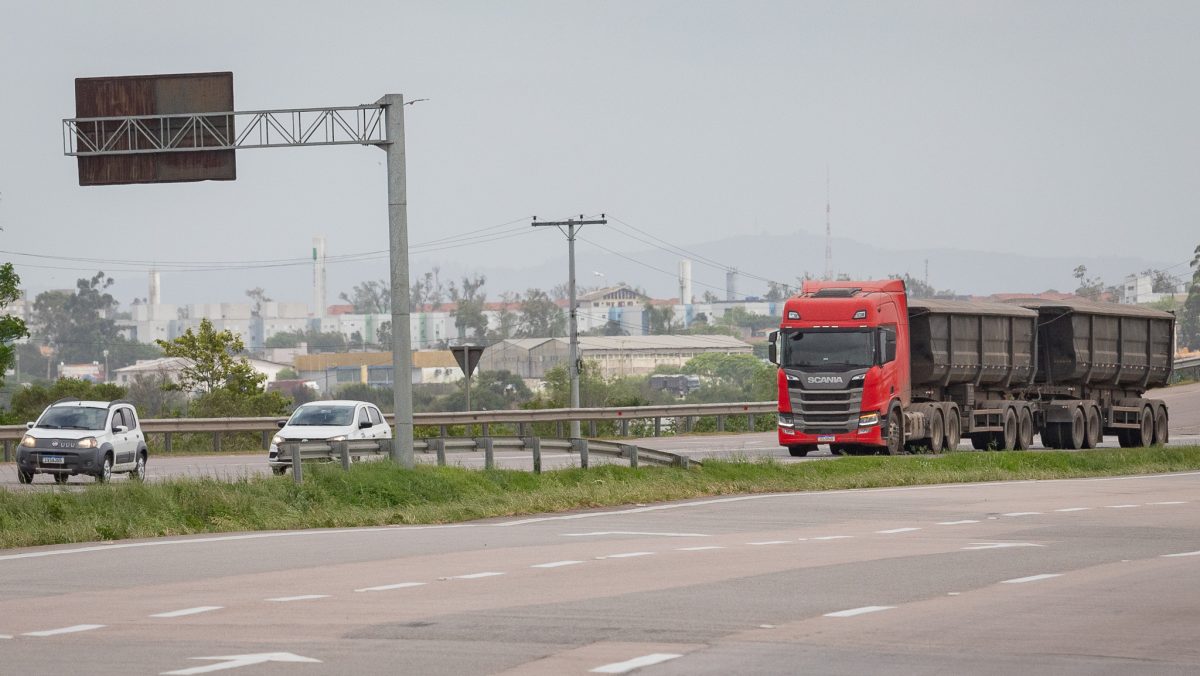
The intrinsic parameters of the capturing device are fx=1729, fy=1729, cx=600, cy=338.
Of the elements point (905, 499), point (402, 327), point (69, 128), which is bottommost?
point (905, 499)

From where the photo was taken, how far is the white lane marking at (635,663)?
9680 millimetres

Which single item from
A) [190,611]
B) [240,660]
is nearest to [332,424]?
[190,611]

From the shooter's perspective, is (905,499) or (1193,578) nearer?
(1193,578)

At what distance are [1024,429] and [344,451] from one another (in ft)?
75.1

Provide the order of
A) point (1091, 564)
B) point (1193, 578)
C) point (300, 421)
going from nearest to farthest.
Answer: point (1193, 578) < point (1091, 564) < point (300, 421)

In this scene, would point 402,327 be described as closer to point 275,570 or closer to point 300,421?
point 300,421

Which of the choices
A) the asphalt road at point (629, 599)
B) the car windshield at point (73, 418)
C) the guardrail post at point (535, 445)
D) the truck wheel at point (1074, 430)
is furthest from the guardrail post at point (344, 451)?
the truck wheel at point (1074, 430)

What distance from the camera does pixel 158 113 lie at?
2708 cm

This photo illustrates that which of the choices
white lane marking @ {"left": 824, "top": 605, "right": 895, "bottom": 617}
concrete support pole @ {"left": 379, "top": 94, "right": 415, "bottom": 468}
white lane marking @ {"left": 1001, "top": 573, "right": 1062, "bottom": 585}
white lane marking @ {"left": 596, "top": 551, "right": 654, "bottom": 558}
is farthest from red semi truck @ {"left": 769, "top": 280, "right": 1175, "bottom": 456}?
white lane marking @ {"left": 824, "top": 605, "right": 895, "bottom": 617}

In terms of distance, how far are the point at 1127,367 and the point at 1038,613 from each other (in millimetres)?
35756

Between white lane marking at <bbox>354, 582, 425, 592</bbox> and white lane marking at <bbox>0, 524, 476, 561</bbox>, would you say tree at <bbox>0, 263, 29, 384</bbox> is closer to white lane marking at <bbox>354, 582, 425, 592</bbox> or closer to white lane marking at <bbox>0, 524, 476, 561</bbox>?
white lane marking at <bbox>0, 524, 476, 561</bbox>

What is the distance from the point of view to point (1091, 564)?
635 inches

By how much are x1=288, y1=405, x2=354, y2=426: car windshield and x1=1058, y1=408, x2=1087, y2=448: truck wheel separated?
19397 mm

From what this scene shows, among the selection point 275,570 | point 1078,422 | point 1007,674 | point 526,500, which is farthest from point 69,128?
point 1078,422
